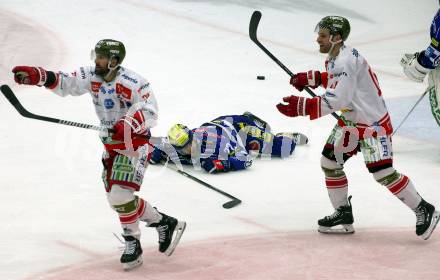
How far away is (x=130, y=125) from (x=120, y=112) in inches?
11.3

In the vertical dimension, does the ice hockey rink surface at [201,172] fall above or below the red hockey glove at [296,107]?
below

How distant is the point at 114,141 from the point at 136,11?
366 inches

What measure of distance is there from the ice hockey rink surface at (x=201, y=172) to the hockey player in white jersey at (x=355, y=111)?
419 millimetres

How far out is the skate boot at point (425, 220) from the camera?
24.3 ft

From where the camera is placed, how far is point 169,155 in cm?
930

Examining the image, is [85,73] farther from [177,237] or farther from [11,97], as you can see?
[177,237]

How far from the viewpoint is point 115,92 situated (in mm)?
6746

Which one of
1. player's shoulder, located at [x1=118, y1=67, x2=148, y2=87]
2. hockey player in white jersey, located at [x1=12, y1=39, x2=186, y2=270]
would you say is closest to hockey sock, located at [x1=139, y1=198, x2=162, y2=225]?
hockey player in white jersey, located at [x1=12, y1=39, x2=186, y2=270]

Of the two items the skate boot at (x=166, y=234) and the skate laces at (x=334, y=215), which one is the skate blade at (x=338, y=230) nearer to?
the skate laces at (x=334, y=215)

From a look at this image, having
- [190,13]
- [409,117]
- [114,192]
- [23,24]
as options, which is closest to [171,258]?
[114,192]

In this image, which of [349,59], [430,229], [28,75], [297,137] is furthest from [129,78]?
[297,137]

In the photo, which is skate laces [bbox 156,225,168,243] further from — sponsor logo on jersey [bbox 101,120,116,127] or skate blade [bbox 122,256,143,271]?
sponsor logo on jersey [bbox 101,120,116,127]

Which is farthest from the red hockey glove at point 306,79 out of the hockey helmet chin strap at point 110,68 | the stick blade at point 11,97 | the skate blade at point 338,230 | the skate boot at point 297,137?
the skate boot at point 297,137

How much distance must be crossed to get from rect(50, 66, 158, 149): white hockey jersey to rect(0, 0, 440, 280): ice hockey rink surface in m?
1.04
